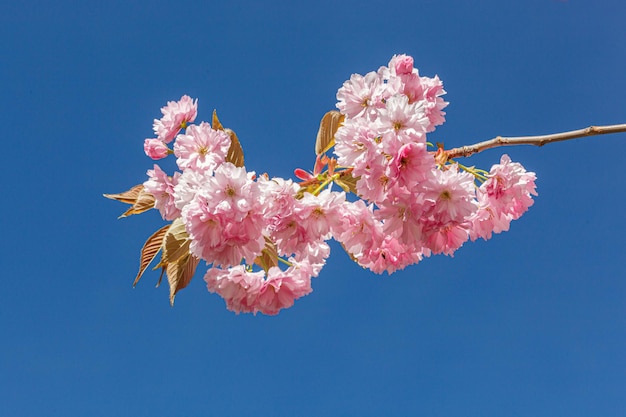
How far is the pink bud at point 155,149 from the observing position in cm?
207

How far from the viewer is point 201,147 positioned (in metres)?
1.92

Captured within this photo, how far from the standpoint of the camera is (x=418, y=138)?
1.69m

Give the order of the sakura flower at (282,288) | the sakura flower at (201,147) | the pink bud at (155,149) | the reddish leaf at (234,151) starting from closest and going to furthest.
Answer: the sakura flower at (201,147) → the reddish leaf at (234,151) → the pink bud at (155,149) → the sakura flower at (282,288)

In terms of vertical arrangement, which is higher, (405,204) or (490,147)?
(490,147)

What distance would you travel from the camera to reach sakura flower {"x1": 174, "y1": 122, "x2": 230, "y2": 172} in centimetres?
185

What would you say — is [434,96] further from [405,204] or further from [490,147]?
[405,204]

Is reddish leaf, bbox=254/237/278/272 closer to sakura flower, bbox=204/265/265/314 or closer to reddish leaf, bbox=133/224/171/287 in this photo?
sakura flower, bbox=204/265/265/314

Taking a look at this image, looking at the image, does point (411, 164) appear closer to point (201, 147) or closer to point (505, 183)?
point (505, 183)

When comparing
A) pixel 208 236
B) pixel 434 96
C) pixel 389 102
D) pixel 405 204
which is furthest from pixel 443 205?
pixel 208 236

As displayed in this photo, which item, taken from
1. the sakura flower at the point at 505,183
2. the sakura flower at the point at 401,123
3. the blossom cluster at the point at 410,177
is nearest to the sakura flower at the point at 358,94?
the blossom cluster at the point at 410,177

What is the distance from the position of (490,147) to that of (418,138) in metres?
0.39

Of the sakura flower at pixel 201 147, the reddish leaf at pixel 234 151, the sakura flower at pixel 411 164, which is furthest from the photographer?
the reddish leaf at pixel 234 151

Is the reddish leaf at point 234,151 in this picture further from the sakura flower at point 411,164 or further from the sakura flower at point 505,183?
the sakura flower at point 505,183

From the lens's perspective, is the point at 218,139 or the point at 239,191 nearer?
the point at 239,191
